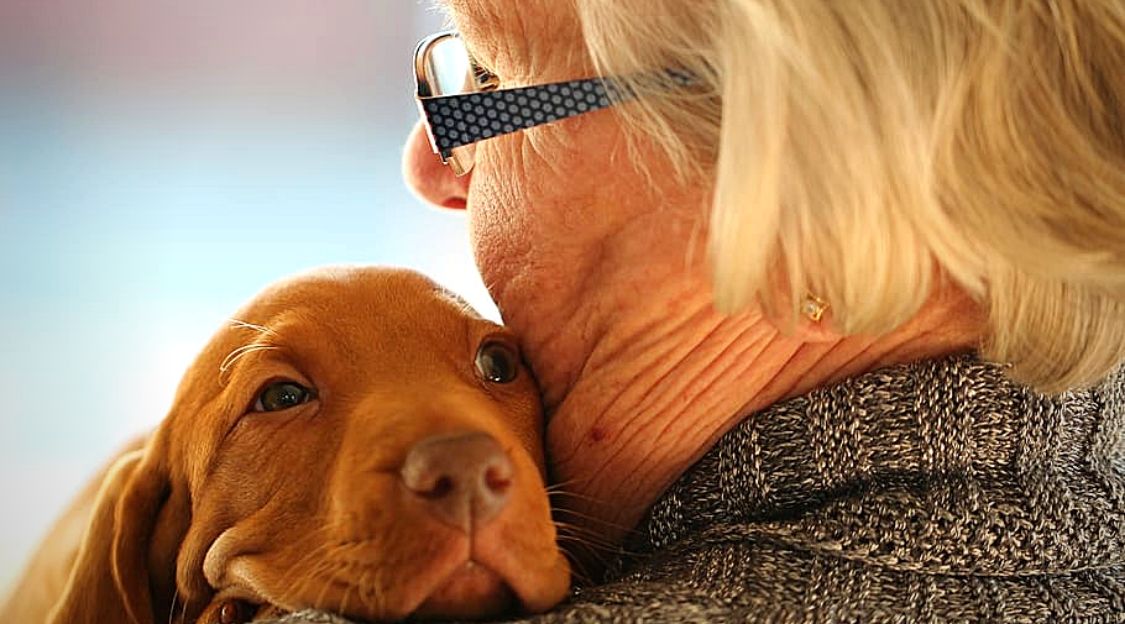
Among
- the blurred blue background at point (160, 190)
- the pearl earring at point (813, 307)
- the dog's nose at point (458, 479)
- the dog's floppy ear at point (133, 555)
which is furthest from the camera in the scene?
the blurred blue background at point (160, 190)

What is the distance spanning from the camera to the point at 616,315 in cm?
118

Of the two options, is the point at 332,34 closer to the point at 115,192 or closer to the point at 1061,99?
the point at 115,192

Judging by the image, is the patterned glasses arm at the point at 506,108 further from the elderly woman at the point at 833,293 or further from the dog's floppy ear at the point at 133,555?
the dog's floppy ear at the point at 133,555

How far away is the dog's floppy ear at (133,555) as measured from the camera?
117 cm

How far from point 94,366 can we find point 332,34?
2.27ft

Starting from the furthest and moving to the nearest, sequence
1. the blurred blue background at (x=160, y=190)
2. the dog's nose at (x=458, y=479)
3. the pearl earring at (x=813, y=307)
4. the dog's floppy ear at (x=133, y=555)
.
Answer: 1. the blurred blue background at (x=160, y=190)
2. the dog's floppy ear at (x=133, y=555)
3. the pearl earring at (x=813, y=307)
4. the dog's nose at (x=458, y=479)

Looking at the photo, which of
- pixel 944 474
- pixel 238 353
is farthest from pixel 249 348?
pixel 944 474

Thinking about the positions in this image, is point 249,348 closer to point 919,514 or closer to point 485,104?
point 485,104

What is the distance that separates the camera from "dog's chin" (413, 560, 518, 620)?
3.20 feet

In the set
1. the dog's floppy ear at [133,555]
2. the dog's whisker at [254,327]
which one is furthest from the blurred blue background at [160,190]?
the dog's whisker at [254,327]

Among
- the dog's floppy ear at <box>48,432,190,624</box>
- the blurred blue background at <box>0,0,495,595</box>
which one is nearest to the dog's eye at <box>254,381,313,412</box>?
the dog's floppy ear at <box>48,432,190,624</box>

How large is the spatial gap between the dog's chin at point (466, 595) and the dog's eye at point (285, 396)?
241 millimetres

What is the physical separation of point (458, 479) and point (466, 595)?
0.09 m

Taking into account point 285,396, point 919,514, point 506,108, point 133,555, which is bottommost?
point 919,514
